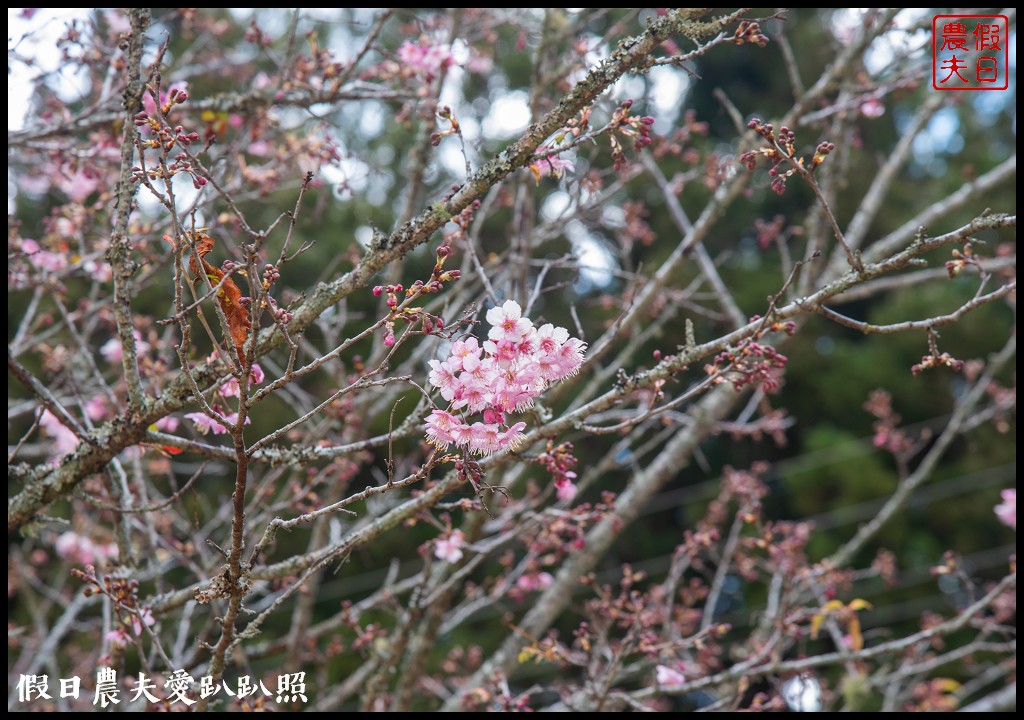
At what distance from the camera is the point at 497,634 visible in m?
6.79

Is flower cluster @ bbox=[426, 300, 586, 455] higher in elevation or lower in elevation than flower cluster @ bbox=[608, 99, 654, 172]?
lower

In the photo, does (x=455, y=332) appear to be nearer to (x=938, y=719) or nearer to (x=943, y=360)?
(x=943, y=360)

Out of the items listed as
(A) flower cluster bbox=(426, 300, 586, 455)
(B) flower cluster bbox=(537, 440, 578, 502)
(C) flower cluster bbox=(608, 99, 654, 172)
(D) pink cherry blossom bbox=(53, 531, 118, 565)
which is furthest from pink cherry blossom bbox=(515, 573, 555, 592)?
(D) pink cherry blossom bbox=(53, 531, 118, 565)

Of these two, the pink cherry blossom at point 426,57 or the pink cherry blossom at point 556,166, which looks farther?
the pink cherry blossom at point 426,57

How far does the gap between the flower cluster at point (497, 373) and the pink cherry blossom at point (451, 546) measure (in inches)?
40.9

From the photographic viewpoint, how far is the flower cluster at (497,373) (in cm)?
142

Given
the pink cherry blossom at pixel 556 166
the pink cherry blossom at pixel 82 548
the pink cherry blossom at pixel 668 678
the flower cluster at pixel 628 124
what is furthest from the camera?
the pink cherry blossom at pixel 82 548

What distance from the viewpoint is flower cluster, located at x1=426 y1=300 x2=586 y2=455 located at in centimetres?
142

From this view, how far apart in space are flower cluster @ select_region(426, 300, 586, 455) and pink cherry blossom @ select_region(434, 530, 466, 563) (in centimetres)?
104

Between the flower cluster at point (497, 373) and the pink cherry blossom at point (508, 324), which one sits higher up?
the pink cherry blossom at point (508, 324)

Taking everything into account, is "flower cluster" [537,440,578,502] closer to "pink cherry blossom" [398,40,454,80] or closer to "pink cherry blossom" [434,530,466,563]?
"pink cherry blossom" [434,530,466,563]

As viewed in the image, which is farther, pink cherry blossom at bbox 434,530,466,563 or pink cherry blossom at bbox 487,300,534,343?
pink cherry blossom at bbox 434,530,466,563

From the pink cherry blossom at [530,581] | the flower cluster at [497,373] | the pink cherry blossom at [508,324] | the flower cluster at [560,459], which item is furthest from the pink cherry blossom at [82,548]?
the pink cherry blossom at [508,324]

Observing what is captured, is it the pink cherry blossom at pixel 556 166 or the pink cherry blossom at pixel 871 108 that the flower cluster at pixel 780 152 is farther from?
the pink cherry blossom at pixel 871 108
